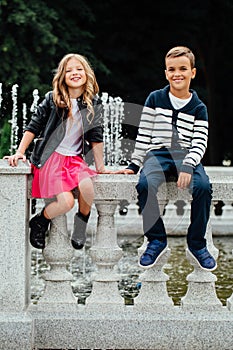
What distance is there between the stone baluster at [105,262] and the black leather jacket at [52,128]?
1.58ft

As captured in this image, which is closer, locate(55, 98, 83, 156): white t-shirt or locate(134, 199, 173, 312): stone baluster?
locate(134, 199, 173, 312): stone baluster

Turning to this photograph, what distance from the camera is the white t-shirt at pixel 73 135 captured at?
500 cm

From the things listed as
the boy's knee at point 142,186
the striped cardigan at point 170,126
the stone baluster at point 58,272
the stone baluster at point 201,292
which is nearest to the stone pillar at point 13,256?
the stone baluster at point 58,272

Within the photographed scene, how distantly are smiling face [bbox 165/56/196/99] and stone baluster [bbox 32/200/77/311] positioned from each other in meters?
1.07

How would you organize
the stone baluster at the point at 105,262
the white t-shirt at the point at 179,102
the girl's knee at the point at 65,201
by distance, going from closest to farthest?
the girl's knee at the point at 65,201
the stone baluster at the point at 105,262
the white t-shirt at the point at 179,102

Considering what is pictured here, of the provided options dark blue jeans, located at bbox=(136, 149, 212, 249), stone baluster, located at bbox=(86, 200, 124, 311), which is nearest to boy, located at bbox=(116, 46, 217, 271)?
dark blue jeans, located at bbox=(136, 149, 212, 249)

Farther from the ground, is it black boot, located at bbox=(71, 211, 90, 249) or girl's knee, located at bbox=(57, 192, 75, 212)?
girl's knee, located at bbox=(57, 192, 75, 212)

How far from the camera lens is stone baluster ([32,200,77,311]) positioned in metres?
4.89

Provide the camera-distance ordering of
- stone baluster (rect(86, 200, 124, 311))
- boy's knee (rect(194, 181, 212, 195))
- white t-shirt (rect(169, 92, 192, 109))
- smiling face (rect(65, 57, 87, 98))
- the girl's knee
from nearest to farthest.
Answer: boy's knee (rect(194, 181, 212, 195)), the girl's knee, stone baluster (rect(86, 200, 124, 311)), white t-shirt (rect(169, 92, 192, 109)), smiling face (rect(65, 57, 87, 98))

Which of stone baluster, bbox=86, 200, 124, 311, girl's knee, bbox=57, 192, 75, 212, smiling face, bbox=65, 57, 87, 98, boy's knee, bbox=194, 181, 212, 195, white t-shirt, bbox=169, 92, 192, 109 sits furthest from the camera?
smiling face, bbox=65, 57, 87, 98

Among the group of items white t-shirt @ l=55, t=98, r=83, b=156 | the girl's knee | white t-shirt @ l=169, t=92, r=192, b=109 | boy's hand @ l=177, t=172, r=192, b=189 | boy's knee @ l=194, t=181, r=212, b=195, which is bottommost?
the girl's knee

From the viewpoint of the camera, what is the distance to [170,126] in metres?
4.98

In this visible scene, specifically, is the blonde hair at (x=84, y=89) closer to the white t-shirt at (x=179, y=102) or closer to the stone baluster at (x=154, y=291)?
the white t-shirt at (x=179, y=102)

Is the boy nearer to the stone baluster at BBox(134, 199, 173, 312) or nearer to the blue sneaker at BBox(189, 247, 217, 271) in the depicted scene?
the blue sneaker at BBox(189, 247, 217, 271)
